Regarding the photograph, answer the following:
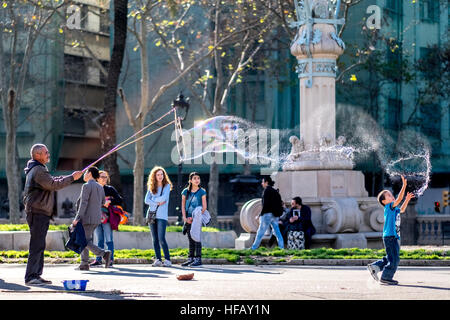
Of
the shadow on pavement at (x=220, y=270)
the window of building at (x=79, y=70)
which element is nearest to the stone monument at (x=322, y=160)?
the shadow on pavement at (x=220, y=270)

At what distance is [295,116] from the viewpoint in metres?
51.3

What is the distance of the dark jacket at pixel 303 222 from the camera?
69.6 feet

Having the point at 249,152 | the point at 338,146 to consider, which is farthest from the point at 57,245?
the point at 338,146

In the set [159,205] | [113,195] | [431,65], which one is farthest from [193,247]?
[431,65]

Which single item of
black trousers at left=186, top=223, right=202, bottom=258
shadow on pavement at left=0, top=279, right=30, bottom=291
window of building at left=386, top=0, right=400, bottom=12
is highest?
window of building at left=386, top=0, right=400, bottom=12

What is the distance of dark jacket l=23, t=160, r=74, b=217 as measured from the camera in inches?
501

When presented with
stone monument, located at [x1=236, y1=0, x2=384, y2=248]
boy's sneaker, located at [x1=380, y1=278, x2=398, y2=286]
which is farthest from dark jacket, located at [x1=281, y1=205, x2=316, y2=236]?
boy's sneaker, located at [x1=380, y1=278, x2=398, y2=286]

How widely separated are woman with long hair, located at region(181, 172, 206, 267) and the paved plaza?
0.32 m

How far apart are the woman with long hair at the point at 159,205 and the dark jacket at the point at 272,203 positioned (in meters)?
3.90

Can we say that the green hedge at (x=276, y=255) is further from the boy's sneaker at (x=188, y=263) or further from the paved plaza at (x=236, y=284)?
the paved plaza at (x=236, y=284)

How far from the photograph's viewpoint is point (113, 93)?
91.3 feet

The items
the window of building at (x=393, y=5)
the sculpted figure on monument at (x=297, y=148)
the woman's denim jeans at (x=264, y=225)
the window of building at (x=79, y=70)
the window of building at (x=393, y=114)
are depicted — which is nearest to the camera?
the woman's denim jeans at (x=264, y=225)

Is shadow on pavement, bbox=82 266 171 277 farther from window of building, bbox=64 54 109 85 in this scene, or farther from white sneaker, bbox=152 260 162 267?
window of building, bbox=64 54 109 85
